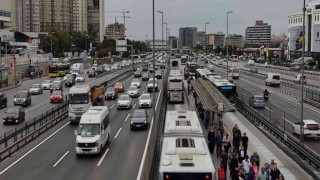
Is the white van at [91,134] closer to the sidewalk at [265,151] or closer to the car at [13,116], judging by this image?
the sidewalk at [265,151]

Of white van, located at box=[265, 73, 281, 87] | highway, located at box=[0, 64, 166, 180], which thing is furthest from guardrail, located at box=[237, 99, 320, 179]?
white van, located at box=[265, 73, 281, 87]

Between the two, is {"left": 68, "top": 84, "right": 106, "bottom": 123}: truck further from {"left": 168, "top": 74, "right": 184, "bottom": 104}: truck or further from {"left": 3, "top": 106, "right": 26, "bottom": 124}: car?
{"left": 168, "top": 74, "right": 184, "bottom": 104}: truck

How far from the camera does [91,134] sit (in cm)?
2658

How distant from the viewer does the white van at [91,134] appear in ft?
85.7

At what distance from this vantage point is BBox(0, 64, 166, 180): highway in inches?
901

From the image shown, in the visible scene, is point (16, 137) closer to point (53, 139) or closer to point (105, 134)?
point (53, 139)

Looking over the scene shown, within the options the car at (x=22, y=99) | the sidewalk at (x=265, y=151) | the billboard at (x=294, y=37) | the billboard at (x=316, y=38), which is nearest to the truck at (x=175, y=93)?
the sidewalk at (x=265, y=151)

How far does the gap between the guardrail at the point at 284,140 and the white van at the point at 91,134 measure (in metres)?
10.4

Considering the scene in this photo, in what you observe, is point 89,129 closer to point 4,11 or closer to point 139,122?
point 139,122

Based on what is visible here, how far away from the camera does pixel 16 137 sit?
2953 centimetres

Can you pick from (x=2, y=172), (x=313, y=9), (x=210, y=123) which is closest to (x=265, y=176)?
(x=2, y=172)

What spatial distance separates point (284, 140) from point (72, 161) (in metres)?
12.8

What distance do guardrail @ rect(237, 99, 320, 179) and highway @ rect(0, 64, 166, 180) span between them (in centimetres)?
848

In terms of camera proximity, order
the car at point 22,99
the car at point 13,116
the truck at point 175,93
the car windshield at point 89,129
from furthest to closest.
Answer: the truck at point 175,93 → the car at point 22,99 → the car at point 13,116 → the car windshield at point 89,129
